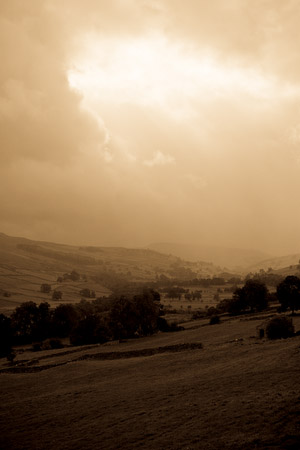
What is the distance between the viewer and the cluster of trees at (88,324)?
307 feet

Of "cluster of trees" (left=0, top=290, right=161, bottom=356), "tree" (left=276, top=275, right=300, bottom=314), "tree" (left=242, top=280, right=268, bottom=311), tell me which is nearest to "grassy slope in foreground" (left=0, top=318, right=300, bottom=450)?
"cluster of trees" (left=0, top=290, right=161, bottom=356)

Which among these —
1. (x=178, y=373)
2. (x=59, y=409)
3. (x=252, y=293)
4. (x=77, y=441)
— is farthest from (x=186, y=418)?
(x=252, y=293)

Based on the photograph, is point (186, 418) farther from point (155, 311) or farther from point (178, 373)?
point (155, 311)

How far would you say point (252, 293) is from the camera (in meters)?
112

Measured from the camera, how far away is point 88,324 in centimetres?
9975

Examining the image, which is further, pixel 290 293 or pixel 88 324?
pixel 88 324

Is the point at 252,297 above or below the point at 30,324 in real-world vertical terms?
above

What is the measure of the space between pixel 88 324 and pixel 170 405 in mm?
73901

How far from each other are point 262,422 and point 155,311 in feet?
244

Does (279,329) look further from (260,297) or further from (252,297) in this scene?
(260,297)

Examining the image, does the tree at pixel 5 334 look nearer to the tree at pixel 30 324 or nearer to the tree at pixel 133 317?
the tree at pixel 30 324

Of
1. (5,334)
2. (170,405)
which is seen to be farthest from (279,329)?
(5,334)

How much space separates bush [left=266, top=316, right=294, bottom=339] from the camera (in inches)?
2188

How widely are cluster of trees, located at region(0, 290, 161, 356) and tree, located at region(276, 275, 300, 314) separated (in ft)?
108
